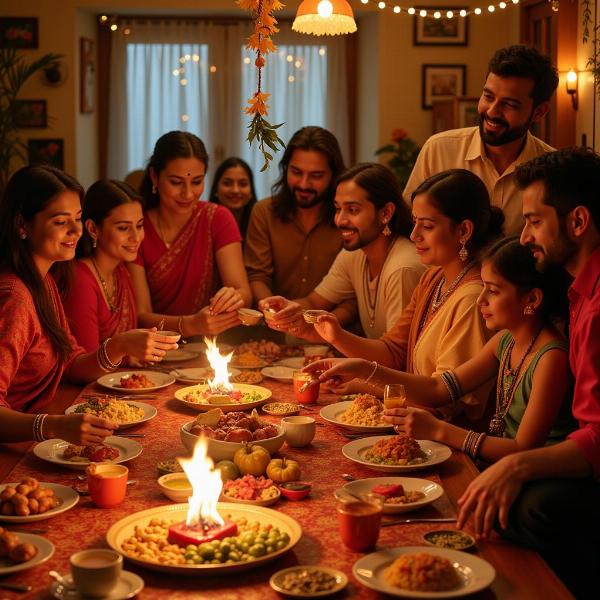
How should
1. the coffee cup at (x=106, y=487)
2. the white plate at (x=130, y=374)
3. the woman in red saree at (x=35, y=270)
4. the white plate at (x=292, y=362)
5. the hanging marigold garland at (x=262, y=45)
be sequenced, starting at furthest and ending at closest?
the white plate at (x=292, y=362)
the white plate at (x=130, y=374)
the woman in red saree at (x=35, y=270)
the hanging marigold garland at (x=262, y=45)
the coffee cup at (x=106, y=487)

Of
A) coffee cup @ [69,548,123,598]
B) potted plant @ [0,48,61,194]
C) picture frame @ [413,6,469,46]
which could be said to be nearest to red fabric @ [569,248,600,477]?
coffee cup @ [69,548,123,598]

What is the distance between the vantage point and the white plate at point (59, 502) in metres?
1.97

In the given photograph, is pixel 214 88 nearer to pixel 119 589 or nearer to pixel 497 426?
pixel 497 426

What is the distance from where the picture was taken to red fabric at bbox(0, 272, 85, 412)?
2.76m

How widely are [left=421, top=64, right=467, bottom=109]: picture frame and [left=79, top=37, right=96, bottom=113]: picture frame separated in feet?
9.31

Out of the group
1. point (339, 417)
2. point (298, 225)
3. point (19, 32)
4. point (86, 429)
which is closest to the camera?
point (86, 429)

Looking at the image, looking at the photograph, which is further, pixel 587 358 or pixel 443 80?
pixel 443 80

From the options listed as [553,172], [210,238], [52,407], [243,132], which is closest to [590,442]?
[553,172]

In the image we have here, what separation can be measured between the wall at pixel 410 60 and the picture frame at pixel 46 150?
8.63ft

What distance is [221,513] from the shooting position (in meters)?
2.00

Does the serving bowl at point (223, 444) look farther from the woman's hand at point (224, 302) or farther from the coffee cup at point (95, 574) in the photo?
the woman's hand at point (224, 302)

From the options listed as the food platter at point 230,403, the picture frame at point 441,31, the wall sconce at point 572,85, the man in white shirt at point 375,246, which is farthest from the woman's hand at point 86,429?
the picture frame at point 441,31

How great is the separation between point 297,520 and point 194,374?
4.71ft

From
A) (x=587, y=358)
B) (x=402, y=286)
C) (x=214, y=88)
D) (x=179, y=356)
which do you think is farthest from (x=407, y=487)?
(x=214, y=88)
